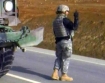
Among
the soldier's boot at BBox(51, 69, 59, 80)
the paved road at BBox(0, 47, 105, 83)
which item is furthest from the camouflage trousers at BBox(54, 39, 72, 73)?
the paved road at BBox(0, 47, 105, 83)

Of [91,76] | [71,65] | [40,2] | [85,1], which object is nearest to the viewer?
[91,76]

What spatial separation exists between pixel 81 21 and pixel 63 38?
13.3m

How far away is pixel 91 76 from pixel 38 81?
5.10ft

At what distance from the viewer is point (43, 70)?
11.9 m

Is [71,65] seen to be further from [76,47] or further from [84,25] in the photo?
[84,25]

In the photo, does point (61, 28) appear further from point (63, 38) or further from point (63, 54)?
point (63, 54)

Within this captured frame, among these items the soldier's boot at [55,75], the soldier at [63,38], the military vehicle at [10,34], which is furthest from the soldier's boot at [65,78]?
the military vehicle at [10,34]

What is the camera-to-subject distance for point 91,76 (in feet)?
36.8

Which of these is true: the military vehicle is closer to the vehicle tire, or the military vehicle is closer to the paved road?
the vehicle tire

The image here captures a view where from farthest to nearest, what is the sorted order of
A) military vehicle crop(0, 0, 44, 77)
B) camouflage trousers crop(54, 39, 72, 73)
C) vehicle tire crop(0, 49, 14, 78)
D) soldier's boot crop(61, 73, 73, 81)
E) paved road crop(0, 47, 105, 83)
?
1. paved road crop(0, 47, 105, 83)
2. soldier's boot crop(61, 73, 73, 81)
3. camouflage trousers crop(54, 39, 72, 73)
4. vehicle tire crop(0, 49, 14, 78)
5. military vehicle crop(0, 0, 44, 77)

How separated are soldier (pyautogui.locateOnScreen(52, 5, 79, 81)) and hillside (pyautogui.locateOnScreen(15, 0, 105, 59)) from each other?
715 centimetres

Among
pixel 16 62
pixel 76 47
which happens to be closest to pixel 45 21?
pixel 76 47

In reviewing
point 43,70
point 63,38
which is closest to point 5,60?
point 63,38

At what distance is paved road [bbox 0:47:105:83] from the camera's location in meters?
10.5
